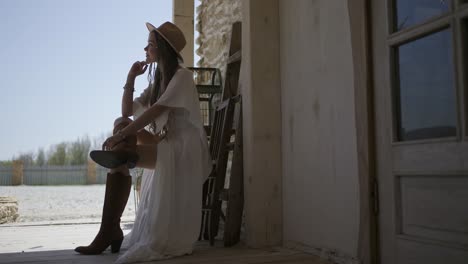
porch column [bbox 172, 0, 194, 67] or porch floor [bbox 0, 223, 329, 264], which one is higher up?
porch column [bbox 172, 0, 194, 67]

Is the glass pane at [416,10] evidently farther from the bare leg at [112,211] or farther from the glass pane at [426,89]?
the bare leg at [112,211]

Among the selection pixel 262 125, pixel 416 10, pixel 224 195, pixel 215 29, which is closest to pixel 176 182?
pixel 224 195

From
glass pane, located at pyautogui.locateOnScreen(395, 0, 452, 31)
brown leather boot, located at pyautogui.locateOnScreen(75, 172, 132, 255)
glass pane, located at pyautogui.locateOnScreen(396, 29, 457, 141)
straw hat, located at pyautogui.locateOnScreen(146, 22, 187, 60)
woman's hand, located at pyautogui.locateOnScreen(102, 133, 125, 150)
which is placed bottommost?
brown leather boot, located at pyautogui.locateOnScreen(75, 172, 132, 255)

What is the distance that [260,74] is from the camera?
9.75ft

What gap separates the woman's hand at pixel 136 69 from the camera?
299 cm

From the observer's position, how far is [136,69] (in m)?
3.02

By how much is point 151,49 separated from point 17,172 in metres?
27.6

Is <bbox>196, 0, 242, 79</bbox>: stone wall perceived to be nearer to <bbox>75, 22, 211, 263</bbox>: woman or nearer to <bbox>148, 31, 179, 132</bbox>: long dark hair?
<bbox>148, 31, 179, 132</bbox>: long dark hair

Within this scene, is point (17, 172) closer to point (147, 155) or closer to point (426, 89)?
point (147, 155)

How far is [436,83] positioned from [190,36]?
14.5 feet

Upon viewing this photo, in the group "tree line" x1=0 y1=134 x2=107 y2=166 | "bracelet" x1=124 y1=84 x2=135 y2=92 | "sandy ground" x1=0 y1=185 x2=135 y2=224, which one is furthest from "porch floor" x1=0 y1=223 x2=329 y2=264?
"tree line" x1=0 y1=134 x2=107 y2=166

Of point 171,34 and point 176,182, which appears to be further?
point 171,34

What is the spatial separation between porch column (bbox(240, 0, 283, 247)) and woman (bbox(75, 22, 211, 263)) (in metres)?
0.33

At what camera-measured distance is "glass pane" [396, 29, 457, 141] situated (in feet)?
5.59
